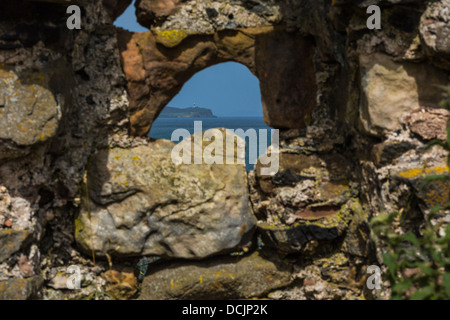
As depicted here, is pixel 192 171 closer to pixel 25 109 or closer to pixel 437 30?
pixel 25 109

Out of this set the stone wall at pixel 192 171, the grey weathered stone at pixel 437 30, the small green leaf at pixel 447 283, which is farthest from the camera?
the stone wall at pixel 192 171

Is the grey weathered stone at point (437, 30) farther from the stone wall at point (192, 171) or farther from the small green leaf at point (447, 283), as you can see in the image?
the small green leaf at point (447, 283)

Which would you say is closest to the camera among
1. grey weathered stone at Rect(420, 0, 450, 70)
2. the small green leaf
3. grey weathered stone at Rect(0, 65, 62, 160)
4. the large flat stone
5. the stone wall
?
the small green leaf

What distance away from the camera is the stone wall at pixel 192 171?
10.7 ft

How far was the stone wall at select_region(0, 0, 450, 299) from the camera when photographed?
3.25 meters

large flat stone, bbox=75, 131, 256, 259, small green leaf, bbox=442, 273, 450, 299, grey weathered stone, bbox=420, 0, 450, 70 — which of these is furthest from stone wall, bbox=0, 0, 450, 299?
small green leaf, bbox=442, 273, 450, 299

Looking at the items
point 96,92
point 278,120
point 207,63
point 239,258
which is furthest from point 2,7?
point 239,258

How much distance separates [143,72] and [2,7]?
1055mm

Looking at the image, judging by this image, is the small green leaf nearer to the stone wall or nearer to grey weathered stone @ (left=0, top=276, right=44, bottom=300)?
the stone wall

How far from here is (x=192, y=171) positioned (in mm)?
3717

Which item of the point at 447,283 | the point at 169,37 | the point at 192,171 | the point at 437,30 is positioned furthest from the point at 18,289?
the point at 437,30

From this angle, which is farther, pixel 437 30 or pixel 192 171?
pixel 192 171

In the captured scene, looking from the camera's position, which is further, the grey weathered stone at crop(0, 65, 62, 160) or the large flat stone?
the large flat stone

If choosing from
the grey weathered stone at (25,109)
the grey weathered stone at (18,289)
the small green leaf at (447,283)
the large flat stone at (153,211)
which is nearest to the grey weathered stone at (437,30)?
the small green leaf at (447,283)
